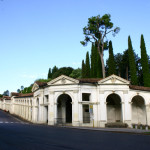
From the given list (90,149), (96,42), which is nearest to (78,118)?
(90,149)

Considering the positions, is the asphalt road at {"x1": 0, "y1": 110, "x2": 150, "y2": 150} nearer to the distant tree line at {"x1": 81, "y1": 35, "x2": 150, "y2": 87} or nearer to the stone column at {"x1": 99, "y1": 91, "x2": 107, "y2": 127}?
the stone column at {"x1": 99, "y1": 91, "x2": 107, "y2": 127}

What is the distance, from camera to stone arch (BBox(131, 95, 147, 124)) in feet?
99.1

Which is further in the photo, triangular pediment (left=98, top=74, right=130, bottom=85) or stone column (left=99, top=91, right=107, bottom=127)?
triangular pediment (left=98, top=74, right=130, bottom=85)

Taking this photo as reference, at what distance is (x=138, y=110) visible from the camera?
1209 inches

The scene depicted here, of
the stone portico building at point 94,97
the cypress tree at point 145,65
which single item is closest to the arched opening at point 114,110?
the stone portico building at point 94,97

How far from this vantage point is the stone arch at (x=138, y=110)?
30.2m

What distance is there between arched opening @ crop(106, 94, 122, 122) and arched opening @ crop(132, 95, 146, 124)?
8.93 ft

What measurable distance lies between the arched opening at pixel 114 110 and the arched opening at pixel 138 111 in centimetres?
272

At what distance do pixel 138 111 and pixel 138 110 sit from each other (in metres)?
0.17

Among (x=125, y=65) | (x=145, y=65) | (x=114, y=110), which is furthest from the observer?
(x=125, y=65)

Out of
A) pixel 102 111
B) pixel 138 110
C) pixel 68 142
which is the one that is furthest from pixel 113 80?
pixel 68 142

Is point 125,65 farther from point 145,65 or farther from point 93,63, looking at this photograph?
point 145,65

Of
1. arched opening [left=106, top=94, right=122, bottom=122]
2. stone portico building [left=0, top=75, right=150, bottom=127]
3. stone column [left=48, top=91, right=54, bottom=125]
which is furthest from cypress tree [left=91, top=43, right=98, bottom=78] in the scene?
stone column [left=48, top=91, right=54, bottom=125]

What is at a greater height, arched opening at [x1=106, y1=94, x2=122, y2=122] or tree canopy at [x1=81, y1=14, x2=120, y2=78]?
tree canopy at [x1=81, y1=14, x2=120, y2=78]
